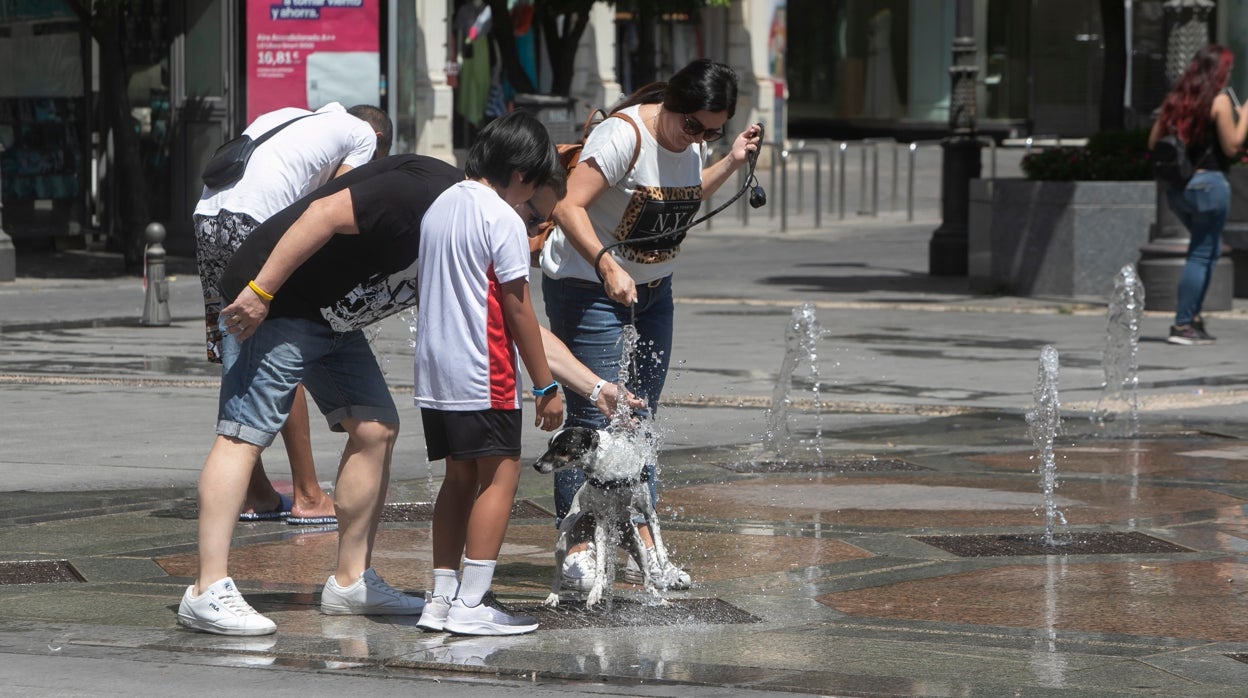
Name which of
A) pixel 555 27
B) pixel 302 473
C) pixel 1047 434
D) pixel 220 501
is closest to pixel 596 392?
pixel 220 501

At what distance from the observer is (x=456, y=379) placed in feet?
18.6

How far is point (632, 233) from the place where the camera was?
6582mm

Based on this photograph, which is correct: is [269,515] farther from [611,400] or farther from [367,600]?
[611,400]

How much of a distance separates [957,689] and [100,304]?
1302cm

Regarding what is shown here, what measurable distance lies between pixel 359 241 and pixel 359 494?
758 mm

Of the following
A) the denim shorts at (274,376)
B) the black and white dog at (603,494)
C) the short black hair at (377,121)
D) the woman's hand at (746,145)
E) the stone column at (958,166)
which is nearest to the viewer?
the denim shorts at (274,376)

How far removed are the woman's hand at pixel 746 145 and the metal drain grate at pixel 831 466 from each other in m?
2.50

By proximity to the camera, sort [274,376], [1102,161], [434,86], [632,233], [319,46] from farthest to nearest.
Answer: [434,86]
[319,46]
[1102,161]
[632,233]
[274,376]

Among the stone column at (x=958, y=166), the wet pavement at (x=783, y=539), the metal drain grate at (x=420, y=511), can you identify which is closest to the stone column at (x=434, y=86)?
the stone column at (x=958, y=166)

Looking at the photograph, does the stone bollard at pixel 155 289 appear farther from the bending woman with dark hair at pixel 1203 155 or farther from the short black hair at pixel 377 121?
the short black hair at pixel 377 121

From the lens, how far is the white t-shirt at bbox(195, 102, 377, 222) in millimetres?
7172

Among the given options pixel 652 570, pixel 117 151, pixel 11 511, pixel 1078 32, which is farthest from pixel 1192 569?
pixel 1078 32

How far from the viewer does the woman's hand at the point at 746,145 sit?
6711 millimetres

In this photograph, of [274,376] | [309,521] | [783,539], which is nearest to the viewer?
[274,376]
